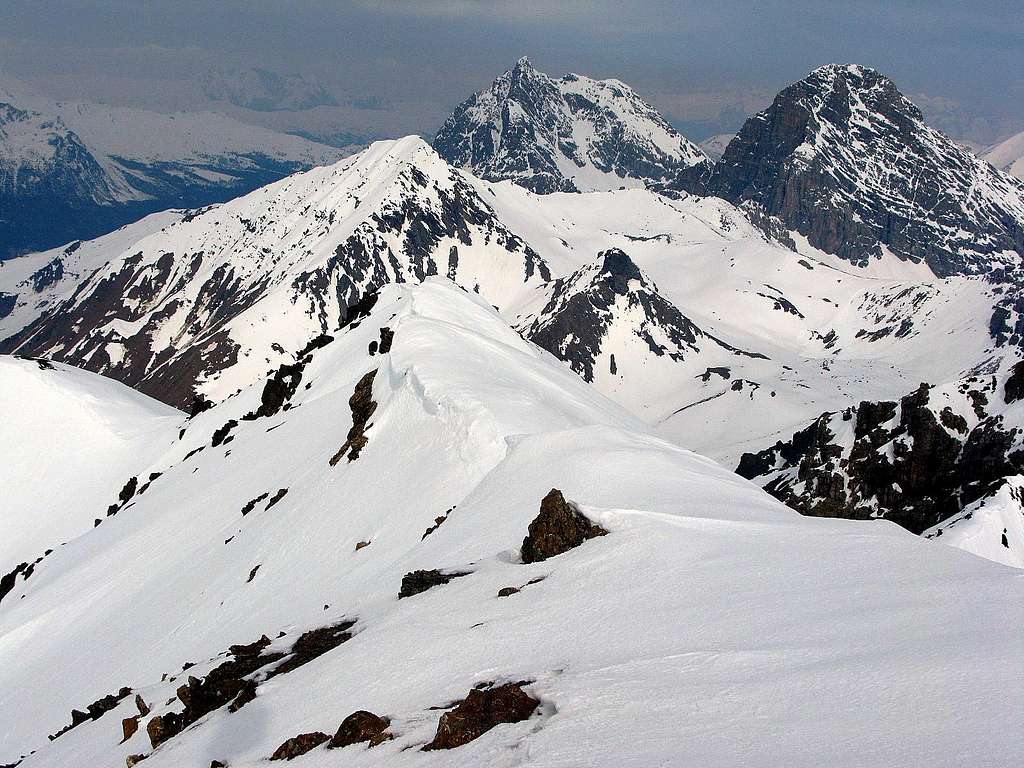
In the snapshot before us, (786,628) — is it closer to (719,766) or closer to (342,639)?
(719,766)

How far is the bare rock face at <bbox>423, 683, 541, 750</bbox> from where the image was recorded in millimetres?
14008

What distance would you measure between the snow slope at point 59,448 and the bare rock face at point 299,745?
74950 millimetres

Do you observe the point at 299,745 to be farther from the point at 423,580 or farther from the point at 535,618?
the point at 423,580

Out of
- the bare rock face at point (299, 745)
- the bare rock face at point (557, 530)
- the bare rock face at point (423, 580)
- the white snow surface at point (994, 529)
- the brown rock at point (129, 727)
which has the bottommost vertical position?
the white snow surface at point (994, 529)

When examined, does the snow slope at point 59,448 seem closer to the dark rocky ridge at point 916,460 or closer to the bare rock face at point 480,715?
the bare rock face at point 480,715

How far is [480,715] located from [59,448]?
104 m

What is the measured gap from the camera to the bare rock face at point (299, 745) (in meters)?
15.7

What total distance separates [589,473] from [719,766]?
2068 cm

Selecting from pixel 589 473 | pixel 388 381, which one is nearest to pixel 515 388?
pixel 388 381

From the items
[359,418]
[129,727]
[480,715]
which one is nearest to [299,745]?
[480,715]

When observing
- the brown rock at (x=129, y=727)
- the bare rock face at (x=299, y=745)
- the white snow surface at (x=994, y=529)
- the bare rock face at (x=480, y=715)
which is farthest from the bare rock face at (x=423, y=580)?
the white snow surface at (x=994, y=529)

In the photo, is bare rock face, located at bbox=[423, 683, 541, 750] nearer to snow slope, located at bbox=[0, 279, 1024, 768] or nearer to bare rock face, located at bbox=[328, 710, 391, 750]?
snow slope, located at bbox=[0, 279, 1024, 768]

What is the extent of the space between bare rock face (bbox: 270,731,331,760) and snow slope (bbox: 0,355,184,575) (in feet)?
246

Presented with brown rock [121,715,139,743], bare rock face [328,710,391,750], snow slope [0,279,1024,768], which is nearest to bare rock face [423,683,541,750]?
snow slope [0,279,1024,768]
